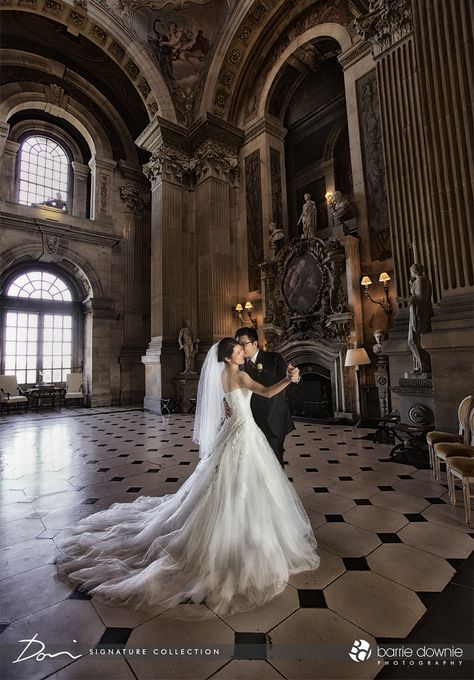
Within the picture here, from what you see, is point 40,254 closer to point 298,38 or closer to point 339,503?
point 298,38

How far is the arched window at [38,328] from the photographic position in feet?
41.6

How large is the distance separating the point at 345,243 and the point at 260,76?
8.13 m

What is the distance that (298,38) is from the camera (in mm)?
10461

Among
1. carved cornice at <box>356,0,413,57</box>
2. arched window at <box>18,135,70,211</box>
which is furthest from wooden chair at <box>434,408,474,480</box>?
arched window at <box>18,135,70,211</box>

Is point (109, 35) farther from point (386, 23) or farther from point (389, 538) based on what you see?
point (389, 538)

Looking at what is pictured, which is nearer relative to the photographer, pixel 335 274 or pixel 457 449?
pixel 457 449

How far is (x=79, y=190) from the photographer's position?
1398 cm

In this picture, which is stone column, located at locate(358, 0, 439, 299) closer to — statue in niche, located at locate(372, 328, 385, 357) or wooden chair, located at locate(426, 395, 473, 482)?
statue in niche, located at locate(372, 328, 385, 357)

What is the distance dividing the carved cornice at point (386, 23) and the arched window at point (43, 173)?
37.8ft

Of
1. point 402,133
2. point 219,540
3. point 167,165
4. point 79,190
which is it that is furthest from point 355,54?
point 219,540

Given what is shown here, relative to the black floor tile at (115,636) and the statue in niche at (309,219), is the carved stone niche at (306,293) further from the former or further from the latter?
the black floor tile at (115,636)

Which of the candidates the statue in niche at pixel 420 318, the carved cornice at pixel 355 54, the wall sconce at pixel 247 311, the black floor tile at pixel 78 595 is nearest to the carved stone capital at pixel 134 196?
the wall sconce at pixel 247 311

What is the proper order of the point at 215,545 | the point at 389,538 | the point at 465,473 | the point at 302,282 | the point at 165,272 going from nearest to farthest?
the point at 215,545 → the point at 389,538 → the point at 465,473 → the point at 302,282 → the point at 165,272

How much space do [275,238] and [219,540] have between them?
943cm
